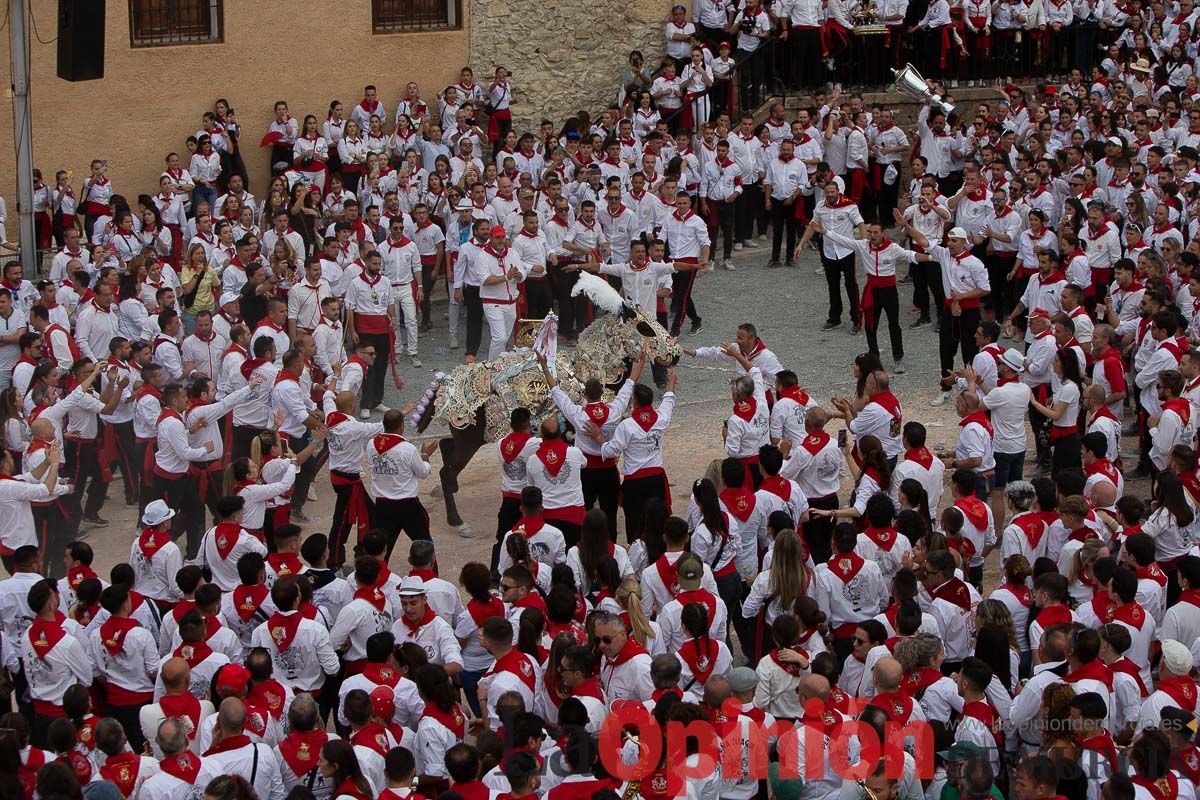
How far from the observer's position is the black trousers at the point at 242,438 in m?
12.3

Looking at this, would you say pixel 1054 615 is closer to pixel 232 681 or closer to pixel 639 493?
pixel 639 493

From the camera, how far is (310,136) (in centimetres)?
1855

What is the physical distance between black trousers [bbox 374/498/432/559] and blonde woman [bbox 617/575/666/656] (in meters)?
2.82

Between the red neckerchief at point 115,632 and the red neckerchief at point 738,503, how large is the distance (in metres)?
3.66

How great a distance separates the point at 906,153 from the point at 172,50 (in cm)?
910

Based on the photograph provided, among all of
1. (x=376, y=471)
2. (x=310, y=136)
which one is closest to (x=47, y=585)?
(x=376, y=471)

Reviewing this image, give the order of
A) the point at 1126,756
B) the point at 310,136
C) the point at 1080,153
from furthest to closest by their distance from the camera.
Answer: the point at 310,136, the point at 1080,153, the point at 1126,756

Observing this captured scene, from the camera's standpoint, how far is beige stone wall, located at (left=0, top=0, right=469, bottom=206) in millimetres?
18156

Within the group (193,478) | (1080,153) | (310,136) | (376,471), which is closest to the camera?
(376,471)

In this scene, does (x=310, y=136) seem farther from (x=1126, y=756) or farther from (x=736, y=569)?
(x=1126, y=756)

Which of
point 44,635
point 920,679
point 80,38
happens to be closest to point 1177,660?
point 920,679

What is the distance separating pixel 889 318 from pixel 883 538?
6.36m

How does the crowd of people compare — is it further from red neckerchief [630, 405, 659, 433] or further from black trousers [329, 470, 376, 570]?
red neckerchief [630, 405, 659, 433]

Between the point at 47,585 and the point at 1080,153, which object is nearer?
the point at 47,585
